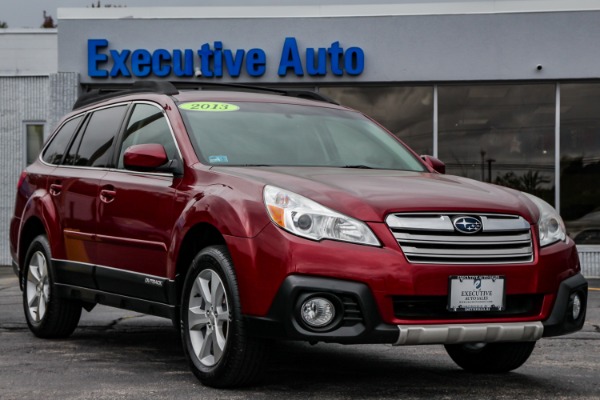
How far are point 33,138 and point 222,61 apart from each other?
4.16 meters

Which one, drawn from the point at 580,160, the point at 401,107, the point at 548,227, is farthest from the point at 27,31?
the point at 548,227

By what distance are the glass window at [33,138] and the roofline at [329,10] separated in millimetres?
2462

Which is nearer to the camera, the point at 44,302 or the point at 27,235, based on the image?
the point at 44,302

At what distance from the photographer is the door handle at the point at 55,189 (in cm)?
754

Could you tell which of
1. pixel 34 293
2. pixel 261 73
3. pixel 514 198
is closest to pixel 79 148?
pixel 34 293

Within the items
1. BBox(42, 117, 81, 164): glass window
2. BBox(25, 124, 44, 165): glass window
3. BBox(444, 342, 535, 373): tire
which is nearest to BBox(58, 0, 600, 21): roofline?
BBox(25, 124, 44, 165): glass window

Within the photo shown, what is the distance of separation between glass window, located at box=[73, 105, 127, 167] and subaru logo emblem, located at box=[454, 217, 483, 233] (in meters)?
2.74

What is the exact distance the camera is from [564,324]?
549cm

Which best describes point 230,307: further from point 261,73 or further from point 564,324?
point 261,73

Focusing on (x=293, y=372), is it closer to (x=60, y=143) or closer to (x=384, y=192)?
(x=384, y=192)

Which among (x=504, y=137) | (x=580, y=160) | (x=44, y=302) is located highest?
(x=504, y=137)

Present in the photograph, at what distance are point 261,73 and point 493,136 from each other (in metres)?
3.99

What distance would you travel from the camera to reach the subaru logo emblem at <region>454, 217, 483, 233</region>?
5199mm

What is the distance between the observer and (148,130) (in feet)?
22.3
